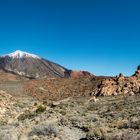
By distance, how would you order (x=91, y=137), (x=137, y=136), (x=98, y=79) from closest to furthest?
(x=137, y=136), (x=91, y=137), (x=98, y=79)

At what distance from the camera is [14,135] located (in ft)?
62.4

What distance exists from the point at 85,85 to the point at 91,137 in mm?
65399

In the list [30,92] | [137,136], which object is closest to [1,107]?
[137,136]

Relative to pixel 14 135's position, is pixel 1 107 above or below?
above

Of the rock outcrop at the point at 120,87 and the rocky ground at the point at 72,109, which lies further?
the rock outcrop at the point at 120,87

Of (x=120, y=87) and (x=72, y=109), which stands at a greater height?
(x=120, y=87)

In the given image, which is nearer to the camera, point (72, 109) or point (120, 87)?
point (72, 109)

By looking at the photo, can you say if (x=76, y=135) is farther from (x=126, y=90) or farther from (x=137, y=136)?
(x=126, y=90)

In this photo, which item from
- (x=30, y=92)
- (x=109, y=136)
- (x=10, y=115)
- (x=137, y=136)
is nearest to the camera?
(x=137, y=136)

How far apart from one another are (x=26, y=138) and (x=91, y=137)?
10.1ft

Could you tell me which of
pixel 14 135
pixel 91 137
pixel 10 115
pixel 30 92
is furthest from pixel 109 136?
pixel 30 92

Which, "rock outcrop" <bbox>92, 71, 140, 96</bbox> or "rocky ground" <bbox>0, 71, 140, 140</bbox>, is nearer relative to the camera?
"rocky ground" <bbox>0, 71, 140, 140</bbox>

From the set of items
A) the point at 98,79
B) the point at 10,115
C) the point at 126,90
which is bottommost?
the point at 10,115

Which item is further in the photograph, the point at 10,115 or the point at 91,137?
the point at 10,115
